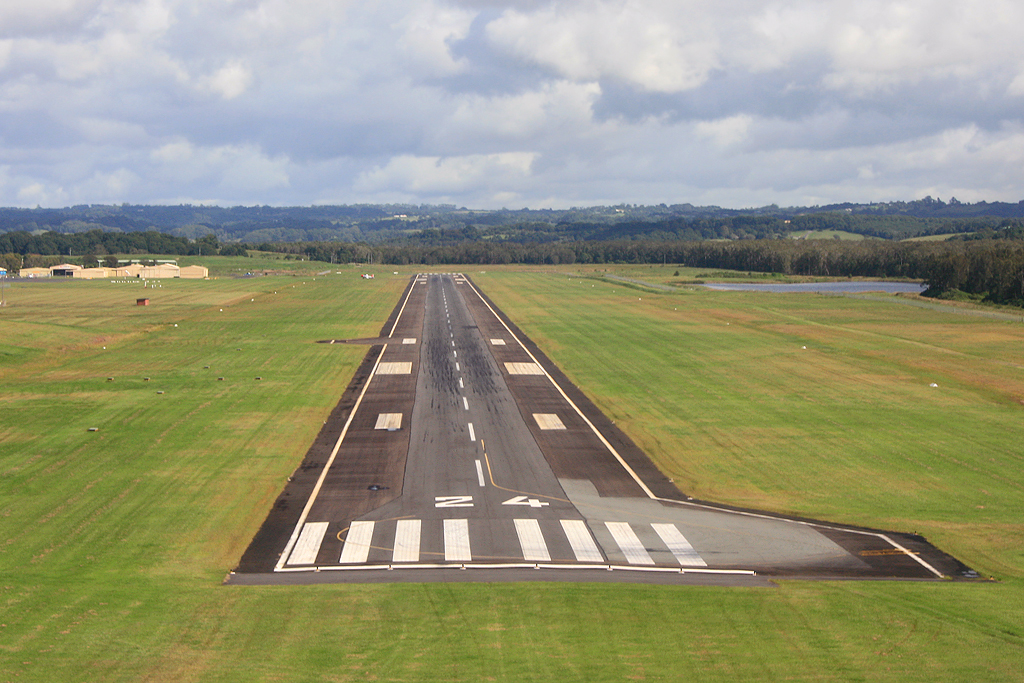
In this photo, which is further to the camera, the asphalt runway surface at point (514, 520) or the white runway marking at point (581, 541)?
the white runway marking at point (581, 541)

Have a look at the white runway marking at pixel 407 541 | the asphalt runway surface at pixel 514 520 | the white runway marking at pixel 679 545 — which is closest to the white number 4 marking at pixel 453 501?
the asphalt runway surface at pixel 514 520

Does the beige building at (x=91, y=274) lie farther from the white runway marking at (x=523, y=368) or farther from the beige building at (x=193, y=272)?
the white runway marking at (x=523, y=368)

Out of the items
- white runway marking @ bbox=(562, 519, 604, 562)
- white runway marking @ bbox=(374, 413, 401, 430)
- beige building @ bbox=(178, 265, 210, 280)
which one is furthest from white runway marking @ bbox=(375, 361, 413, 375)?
beige building @ bbox=(178, 265, 210, 280)

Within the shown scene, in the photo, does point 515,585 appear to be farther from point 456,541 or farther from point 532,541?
point 456,541

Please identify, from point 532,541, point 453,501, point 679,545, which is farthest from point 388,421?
point 679,545

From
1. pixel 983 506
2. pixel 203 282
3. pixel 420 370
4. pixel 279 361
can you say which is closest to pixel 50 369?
pixel 279 361

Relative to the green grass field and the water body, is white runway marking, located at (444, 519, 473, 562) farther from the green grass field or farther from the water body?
the water body
